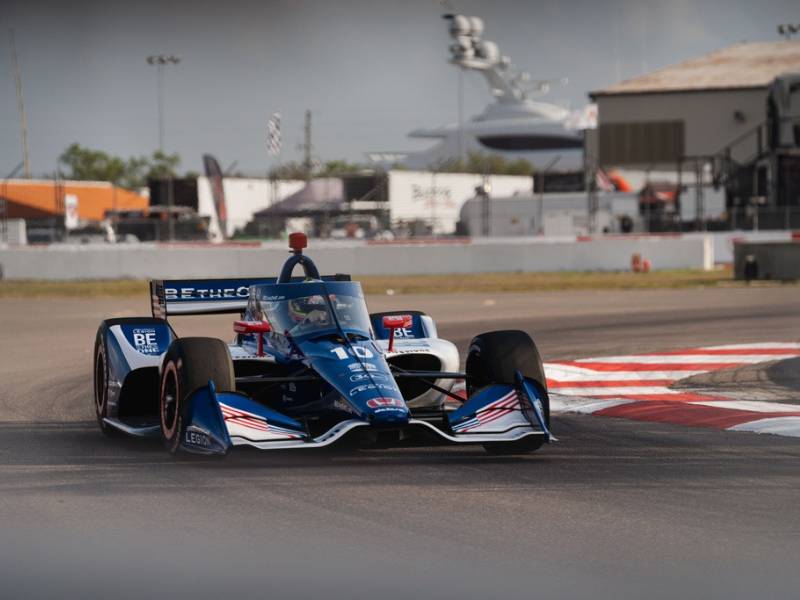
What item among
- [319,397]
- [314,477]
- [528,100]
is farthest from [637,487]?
[528,100]

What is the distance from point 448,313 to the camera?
21156 millimetres

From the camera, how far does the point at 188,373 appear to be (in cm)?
795

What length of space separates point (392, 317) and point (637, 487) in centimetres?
291

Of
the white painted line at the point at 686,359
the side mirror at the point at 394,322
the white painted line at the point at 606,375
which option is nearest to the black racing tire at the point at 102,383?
the side mirror at the point at 394,322

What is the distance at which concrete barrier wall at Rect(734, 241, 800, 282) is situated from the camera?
28.0m

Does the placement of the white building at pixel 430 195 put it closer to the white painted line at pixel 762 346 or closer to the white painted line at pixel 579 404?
the white painted line at pixel 762 346

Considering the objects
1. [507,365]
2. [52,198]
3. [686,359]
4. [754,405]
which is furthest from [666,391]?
[52,198]

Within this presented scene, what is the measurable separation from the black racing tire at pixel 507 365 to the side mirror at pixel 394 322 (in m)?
0.55

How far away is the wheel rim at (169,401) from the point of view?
8.25m

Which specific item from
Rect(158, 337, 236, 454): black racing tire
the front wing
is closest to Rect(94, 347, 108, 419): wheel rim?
Rect(158, 337, 236, 454): black racing tire

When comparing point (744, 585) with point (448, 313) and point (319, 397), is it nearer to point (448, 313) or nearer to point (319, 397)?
point (319, 397)

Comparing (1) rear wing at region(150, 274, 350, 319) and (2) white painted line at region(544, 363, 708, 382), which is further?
(2) white painted line at region(544, 363, 708, 382)

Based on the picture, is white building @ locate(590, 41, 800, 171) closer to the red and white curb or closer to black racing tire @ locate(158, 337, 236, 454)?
the red and white curb

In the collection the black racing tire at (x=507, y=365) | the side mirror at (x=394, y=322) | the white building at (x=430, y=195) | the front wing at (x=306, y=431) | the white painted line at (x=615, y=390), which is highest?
the white building at (x=430, y=195)
